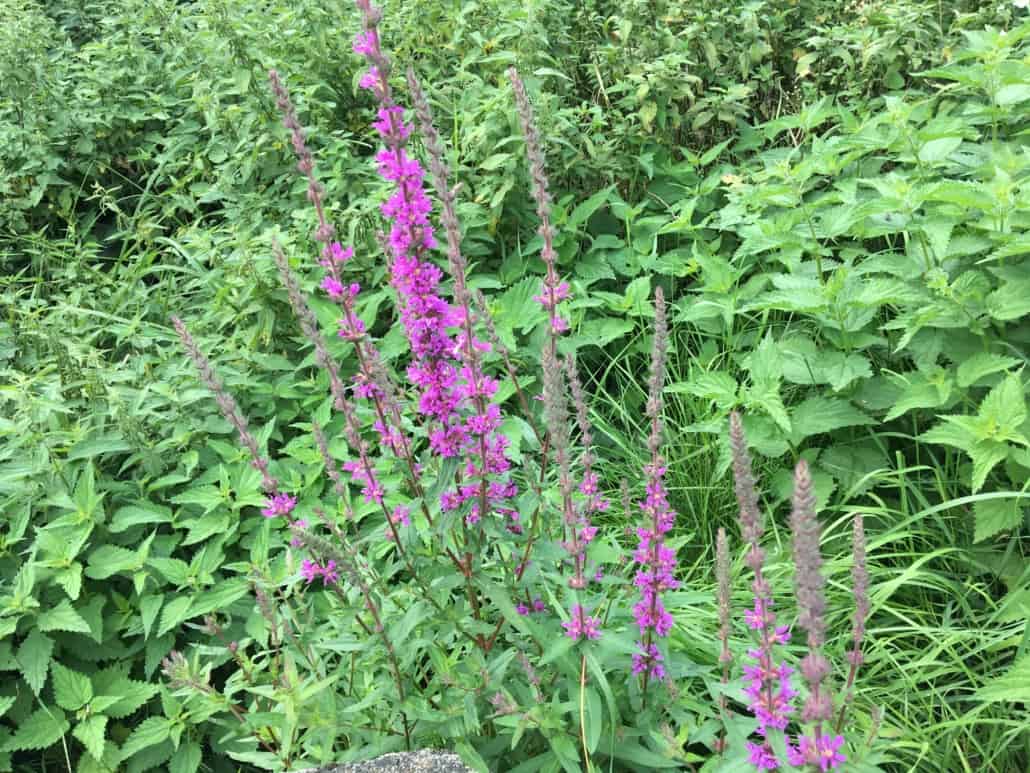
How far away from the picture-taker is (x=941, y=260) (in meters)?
2.91

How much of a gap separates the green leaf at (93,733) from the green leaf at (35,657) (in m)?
0.18

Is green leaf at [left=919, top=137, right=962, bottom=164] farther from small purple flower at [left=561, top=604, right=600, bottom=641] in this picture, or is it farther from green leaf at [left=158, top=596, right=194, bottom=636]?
green leaf at [left=158, top=596, right=194, bottom=636]

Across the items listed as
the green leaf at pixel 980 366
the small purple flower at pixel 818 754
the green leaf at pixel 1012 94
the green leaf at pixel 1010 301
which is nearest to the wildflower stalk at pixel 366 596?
the small purple flower at pixel 818 754

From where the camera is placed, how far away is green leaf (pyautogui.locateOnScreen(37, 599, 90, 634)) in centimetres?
263

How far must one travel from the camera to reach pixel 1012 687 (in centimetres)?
196

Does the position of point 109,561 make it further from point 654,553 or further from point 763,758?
point 763,758

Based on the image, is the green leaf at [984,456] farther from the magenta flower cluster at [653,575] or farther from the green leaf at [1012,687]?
the magenta flower cluster at [653,575]

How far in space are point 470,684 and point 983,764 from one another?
1367 mm

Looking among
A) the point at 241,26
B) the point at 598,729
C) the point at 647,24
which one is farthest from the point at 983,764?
the point at 241,26

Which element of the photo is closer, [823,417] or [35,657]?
[35,657]

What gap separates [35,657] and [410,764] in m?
1.47

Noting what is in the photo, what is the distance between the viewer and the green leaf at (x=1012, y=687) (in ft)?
6.17

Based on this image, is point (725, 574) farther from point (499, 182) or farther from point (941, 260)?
point (499, 182)

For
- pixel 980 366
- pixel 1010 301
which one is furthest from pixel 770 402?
pixel 1010 301
